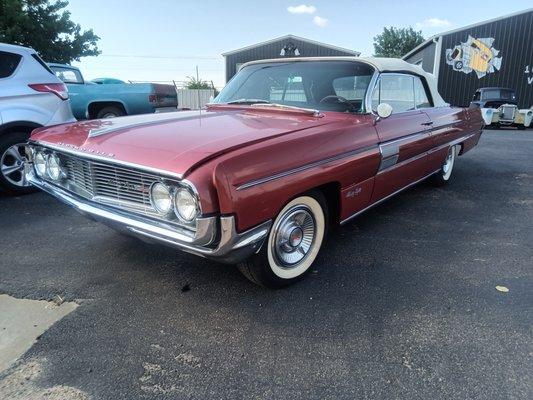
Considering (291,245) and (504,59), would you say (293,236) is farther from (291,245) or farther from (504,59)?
(504,59)

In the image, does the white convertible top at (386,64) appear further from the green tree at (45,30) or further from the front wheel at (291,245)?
the green tree at (45,30)

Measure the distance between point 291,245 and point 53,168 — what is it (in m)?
1.84

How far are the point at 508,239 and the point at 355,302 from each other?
2012 mm

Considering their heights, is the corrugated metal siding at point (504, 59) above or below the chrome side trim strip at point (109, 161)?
above

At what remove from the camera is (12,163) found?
4926 mm

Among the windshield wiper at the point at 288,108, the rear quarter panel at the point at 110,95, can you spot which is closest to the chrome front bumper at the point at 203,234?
the windshield wiper at the point at 288,108

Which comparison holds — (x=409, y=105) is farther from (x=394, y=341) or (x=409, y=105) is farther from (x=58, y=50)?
(x=58, y=50)

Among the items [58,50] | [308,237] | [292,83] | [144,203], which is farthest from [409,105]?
[58,50]

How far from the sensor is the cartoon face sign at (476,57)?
19875mm

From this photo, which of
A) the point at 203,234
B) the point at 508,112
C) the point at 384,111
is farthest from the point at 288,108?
the point at 508,112

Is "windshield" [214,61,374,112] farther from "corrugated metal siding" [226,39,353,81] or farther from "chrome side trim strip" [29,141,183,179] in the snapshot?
"corrugated metal siding" [226,39,353,81]

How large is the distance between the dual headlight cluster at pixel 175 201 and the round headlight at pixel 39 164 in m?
1.40

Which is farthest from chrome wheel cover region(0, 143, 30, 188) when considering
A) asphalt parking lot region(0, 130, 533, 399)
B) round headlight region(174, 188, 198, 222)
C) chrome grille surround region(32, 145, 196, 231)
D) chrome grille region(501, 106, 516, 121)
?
chrome grille region(501, 106, 516, 121)

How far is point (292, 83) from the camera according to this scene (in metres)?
3.69
